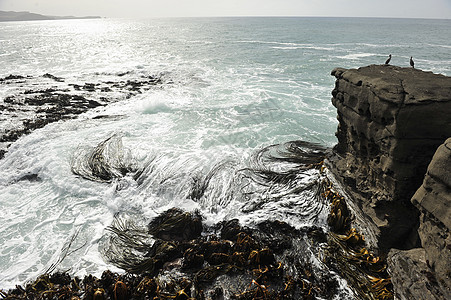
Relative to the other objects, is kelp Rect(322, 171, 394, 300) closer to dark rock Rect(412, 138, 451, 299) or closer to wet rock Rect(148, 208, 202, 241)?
dark rock Rect(412, 138, 451, 299)

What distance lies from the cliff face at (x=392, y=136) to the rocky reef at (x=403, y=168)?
0.01m

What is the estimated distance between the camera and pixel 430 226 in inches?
159

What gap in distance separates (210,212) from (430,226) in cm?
473

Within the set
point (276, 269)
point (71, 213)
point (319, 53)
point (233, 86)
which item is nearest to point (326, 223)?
point (276, 269)

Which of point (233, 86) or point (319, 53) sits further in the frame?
point (319, 53)

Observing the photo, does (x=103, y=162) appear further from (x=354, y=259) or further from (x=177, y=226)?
(x=354, y=259)

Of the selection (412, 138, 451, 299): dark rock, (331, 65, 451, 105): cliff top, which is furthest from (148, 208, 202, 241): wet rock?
(331, 65, 451, 105): cliff top

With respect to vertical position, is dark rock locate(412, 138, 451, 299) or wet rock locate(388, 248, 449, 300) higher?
dark rock locate(412, 138, 451, 299)

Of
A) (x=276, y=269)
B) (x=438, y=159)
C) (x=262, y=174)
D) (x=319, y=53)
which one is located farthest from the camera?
(x=319, y=53)

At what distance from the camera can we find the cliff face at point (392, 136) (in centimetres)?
472

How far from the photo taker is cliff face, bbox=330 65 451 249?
4.72 metres

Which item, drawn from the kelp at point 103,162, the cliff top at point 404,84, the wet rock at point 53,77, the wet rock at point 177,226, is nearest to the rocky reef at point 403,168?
the cliff top at point 404,84

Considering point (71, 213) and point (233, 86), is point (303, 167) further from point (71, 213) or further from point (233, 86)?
point (233, 86)

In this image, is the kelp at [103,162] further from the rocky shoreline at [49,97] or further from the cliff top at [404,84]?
the cliff top at [404,84]
